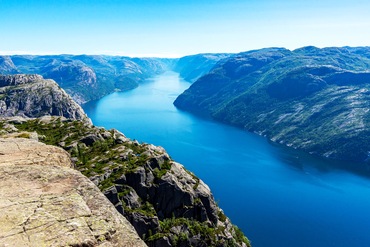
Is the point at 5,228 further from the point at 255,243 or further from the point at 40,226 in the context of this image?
the point at 255,243

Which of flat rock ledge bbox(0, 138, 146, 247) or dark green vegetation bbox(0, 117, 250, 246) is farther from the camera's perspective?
dark green vegetation bbox(0, 117, 250, 246)

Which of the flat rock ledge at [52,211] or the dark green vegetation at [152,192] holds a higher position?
the flat rock ledge at [52,211]

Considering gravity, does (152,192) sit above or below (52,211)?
below

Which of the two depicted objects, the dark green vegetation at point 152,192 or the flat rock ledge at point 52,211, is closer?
the flat rock ledge at point 52,211

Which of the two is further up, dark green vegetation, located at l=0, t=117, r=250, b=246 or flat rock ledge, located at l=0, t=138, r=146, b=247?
flat rock ledge, located at l=0, t=138, r=146, b=247
